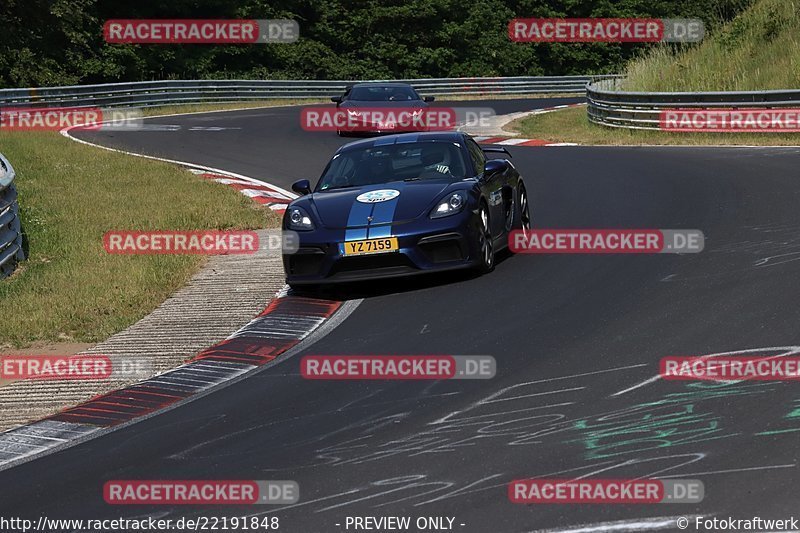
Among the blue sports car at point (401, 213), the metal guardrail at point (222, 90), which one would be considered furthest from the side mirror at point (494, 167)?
the metal guardrail at point (222, 90)

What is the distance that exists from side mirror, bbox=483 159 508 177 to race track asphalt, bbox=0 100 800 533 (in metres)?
0.84

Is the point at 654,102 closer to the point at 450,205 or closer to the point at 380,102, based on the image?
the point at 380,102

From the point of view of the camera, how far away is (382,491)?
19.1 feet

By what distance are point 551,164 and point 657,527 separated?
15.6 meters

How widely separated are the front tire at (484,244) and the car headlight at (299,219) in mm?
1419

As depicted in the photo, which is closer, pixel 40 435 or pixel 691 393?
pixel 691 393

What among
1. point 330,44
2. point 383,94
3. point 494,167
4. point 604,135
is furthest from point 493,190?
point 330,44

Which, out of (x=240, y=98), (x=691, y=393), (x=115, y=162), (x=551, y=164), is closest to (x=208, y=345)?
(x=691, y=393)

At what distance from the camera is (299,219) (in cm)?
1142

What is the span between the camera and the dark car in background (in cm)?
2642

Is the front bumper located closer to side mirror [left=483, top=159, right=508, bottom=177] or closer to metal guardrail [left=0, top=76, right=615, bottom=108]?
side mirror [left=483, top=159, right=508, bottom=177]

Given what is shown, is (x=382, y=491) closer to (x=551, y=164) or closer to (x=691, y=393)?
(x=691, y=393)

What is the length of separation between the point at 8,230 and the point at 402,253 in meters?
4.77

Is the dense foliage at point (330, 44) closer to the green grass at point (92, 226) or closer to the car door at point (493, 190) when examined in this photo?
the green grass at point (92, 226)
